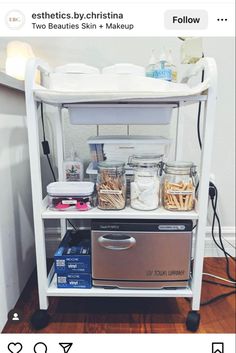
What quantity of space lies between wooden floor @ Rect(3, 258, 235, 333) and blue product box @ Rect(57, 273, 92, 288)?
0.38ft

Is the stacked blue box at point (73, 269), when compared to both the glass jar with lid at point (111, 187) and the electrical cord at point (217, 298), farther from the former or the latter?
the electrical cord at point (217, 298)

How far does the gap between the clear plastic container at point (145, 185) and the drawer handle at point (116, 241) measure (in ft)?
0.28

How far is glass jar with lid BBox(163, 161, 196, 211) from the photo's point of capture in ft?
2.37

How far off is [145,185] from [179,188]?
90mm

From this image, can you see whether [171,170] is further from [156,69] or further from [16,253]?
[16,253]

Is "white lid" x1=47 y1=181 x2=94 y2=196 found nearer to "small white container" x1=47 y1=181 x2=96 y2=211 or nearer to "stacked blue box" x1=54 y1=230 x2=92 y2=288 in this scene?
"small white container" x1=47 y1=181 x2=96 y2=211

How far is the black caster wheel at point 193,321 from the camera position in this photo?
0.74 meters

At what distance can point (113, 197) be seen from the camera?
724 millimetres

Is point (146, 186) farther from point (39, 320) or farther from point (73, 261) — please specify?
point (39, 320)

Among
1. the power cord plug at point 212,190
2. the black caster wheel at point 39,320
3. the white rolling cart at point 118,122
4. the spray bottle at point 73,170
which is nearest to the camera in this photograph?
the white rolling cart at point 118,122

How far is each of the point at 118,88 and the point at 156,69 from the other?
0.19m

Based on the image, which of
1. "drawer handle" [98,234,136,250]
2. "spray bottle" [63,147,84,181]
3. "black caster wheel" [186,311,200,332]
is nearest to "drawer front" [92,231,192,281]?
"drawer handle" [98,234,136,250]

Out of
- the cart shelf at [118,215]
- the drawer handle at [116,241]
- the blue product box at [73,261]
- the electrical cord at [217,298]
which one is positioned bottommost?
the electrical cord at [217,298]
